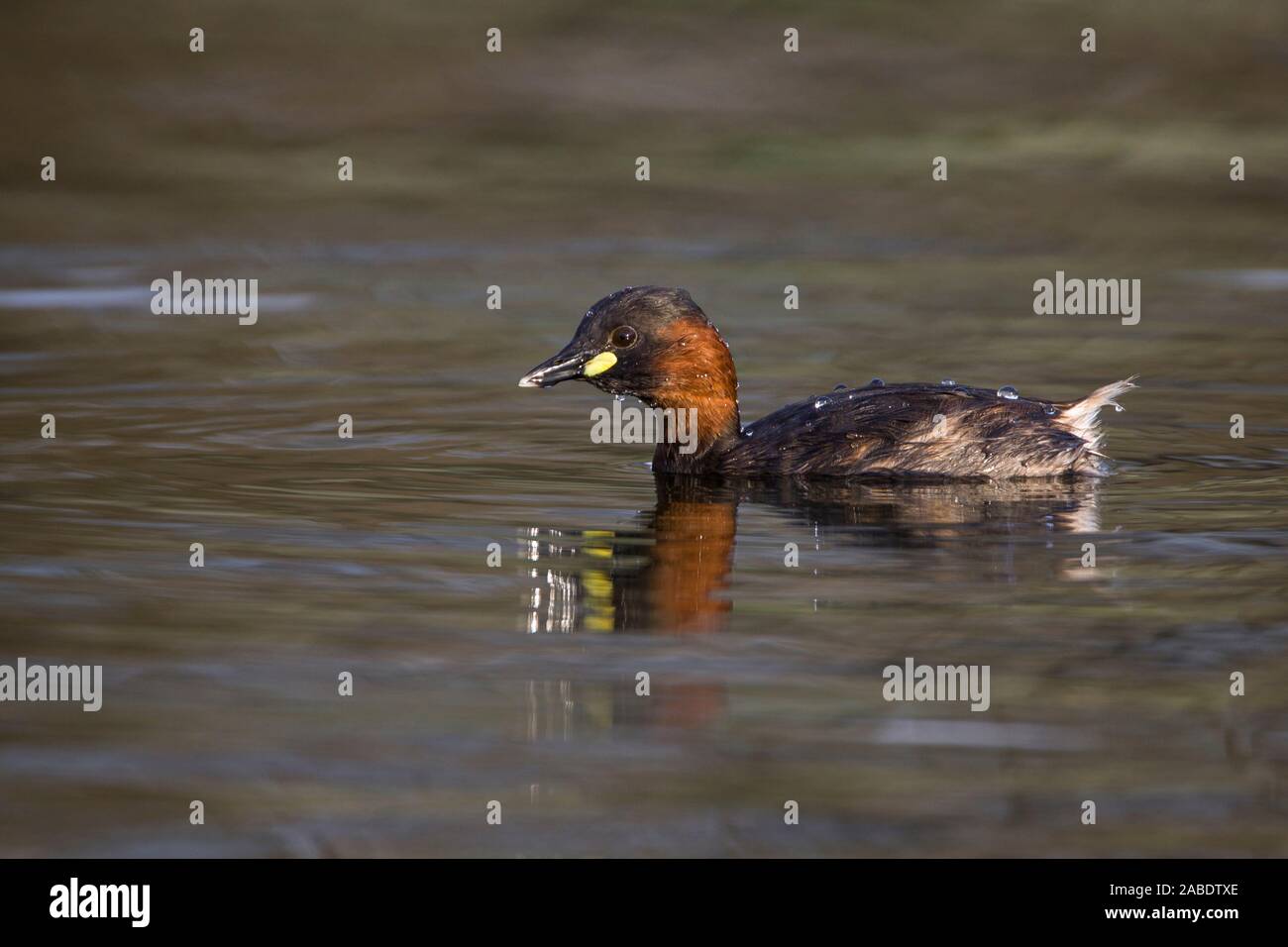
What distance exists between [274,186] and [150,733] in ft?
37.4

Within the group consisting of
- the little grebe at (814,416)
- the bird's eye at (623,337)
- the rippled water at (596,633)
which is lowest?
the rippled water at (596,633)

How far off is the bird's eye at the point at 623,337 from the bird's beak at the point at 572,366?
0.06 m

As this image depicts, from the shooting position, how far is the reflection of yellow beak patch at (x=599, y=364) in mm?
9930

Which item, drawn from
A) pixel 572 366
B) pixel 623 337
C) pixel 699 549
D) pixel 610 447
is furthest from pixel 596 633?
pixel 610 447

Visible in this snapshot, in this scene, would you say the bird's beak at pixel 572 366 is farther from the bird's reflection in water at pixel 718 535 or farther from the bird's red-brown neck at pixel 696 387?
the bird's reflection in water at pixel 718 535

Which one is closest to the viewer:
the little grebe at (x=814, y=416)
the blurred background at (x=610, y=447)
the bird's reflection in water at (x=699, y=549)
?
the blurred background at (x=610, y=447)

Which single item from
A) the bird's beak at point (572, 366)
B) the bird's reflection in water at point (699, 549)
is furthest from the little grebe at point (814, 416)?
the bird's reflection in water at point (699, 549)

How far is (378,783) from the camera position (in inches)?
229

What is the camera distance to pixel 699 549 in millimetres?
8391

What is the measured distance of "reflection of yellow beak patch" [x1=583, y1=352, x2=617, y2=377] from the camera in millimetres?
9930

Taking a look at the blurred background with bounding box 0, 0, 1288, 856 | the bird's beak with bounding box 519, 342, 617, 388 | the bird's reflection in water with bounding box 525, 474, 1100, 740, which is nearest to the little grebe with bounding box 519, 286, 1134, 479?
the bird's beak with bounding box 519, 342, 617, 388

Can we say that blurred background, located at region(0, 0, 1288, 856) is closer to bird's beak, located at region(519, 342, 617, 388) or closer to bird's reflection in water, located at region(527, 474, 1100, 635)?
bird's reflection in water, located at region(527, 474, 1100, 635)

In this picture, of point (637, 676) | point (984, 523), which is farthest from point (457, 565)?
point (984, 523)
